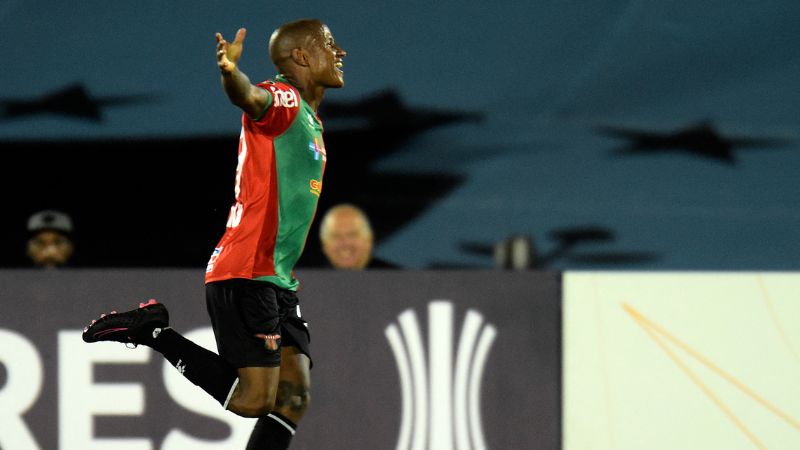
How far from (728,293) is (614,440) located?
2.69ft

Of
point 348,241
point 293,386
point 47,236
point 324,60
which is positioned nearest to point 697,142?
point 348,241

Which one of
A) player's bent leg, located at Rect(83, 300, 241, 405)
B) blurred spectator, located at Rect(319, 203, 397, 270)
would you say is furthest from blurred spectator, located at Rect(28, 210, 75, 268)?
player's bent leg, located at Rect(83, 300, 241, 405)

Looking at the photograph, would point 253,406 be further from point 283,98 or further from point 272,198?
point 283,98

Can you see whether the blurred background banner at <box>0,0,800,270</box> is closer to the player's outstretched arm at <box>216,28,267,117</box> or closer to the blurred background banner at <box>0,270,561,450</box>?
the blurred background banner at <box>0,270,561,450</box>

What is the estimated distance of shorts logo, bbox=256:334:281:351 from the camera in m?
3.97

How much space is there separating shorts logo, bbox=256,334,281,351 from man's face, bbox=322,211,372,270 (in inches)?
75.9

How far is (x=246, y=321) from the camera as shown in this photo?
3988 mm

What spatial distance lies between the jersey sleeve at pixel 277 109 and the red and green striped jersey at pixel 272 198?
16 millimetres

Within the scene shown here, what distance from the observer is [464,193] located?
8.93 metres

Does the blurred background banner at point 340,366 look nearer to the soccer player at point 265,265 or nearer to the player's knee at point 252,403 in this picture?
the soccer player at point 265,265

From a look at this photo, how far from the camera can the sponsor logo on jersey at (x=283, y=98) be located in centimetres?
380

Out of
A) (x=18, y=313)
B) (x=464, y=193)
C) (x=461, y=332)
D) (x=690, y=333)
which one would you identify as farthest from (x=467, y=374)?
(x=464, y=193)

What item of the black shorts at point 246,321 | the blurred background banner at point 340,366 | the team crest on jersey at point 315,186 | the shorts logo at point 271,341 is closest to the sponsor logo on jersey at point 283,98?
the team crest on jersey at point 315,186

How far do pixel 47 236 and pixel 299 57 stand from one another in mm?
2723
